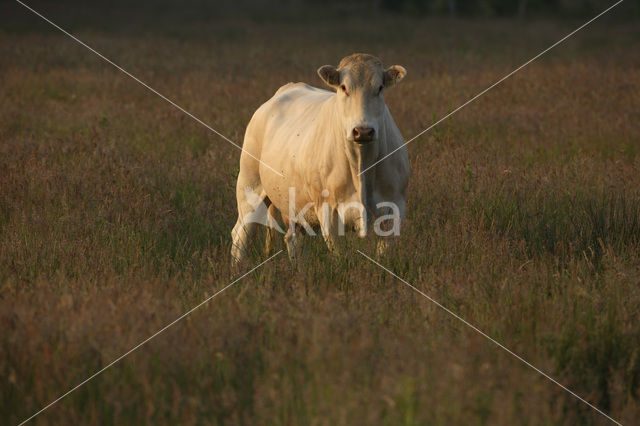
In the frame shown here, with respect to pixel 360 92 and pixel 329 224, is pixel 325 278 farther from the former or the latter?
pixel 360 92

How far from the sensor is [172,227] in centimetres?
667

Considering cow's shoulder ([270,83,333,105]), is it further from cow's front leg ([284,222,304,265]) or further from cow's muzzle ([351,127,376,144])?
cow's muzzle ([351,127,376,144])

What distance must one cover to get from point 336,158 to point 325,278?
48.3 inches

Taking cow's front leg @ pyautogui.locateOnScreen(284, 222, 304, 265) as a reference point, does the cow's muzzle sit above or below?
above

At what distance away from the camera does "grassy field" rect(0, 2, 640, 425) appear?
3.31 m

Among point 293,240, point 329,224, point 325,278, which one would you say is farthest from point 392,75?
point 293,240

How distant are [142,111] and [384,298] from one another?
8295mm

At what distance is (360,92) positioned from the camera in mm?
5387

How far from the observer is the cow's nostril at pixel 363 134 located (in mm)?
5129

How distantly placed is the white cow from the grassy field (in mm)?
401

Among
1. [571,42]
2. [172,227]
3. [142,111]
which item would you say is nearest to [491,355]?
[172,227]

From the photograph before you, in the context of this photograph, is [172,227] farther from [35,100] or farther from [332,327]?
[35,100]

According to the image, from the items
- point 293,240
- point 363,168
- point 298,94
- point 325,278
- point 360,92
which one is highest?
point 360,92

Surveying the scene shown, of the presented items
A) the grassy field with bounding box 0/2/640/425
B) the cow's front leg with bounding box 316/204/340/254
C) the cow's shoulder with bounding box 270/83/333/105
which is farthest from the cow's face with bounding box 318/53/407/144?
the cow's shoulder with bounding box 270/83/333/105
